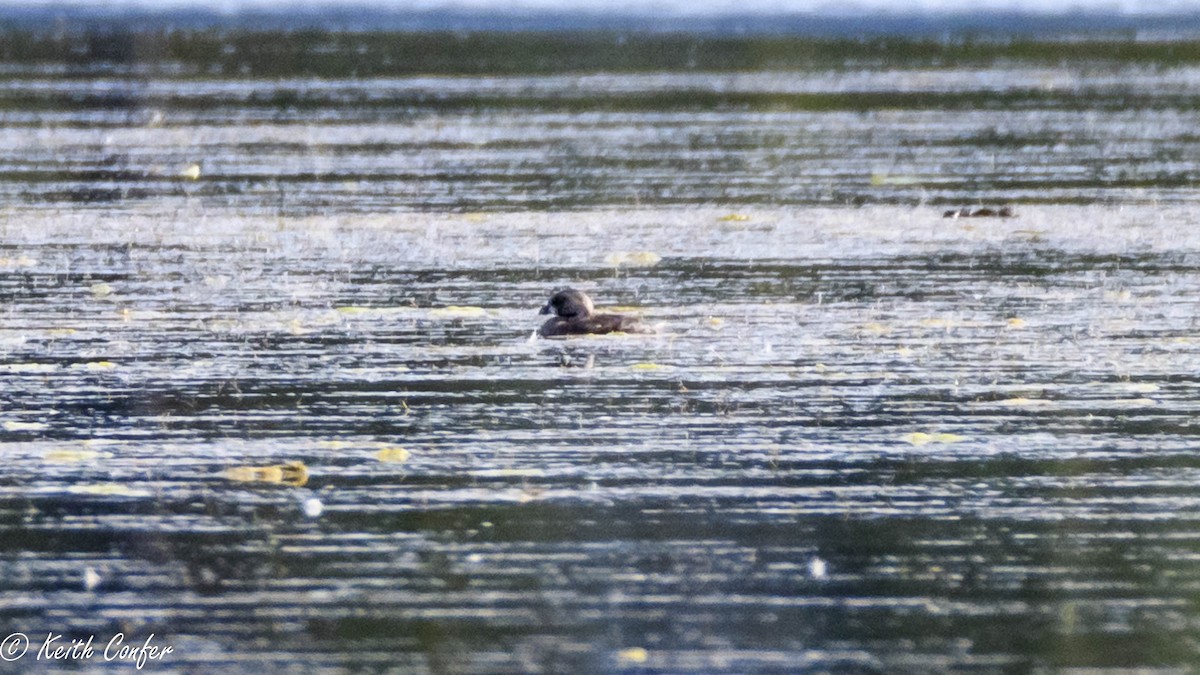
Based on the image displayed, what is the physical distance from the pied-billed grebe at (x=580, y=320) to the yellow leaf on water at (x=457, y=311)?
67cm

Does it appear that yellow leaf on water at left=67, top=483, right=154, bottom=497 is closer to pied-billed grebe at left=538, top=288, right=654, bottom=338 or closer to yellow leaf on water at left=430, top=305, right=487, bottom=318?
pied-billed grebe at left=538, top=288, right=654, bottom=338

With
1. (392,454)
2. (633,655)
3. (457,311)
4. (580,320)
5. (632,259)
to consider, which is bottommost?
(632,259)

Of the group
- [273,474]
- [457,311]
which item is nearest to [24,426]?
[273,474]

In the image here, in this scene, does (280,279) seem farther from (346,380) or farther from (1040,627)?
(1040,627)

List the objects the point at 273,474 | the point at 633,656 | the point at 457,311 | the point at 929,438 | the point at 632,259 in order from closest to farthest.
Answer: the point at 633,656 < the point at 273,474 < the point at 929,438 < the point at 457,311 < the point at 632,259

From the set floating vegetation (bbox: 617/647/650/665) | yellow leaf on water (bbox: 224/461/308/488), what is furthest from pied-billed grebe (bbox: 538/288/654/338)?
floating vegetation (bbox: 617/647/650/665)

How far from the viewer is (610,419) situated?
973 cm

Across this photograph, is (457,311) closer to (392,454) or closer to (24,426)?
(24,426)

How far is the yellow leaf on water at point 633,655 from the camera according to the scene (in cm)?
632

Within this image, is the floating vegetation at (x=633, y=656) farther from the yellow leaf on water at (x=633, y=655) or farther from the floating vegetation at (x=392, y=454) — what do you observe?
the floating vegetation at (x=392, y=454)

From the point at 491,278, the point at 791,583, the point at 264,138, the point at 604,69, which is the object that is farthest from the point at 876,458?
the point at 604,69

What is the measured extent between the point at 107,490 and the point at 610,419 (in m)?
2.23

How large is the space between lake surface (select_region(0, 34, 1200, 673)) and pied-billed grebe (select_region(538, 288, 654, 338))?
231 mm

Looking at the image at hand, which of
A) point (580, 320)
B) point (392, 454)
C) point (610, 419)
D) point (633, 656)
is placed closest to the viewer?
point (633, 656)
